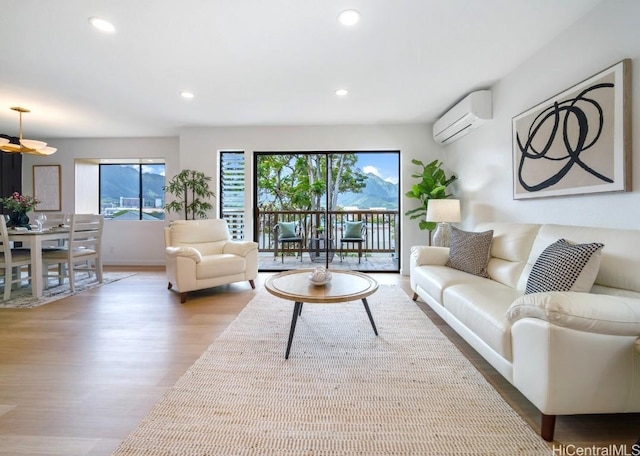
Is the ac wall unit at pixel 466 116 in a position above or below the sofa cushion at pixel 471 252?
above

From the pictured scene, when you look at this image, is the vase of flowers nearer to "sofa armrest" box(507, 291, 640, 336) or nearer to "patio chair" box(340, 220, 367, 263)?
"patio chair" box(340, 220, 367, 263)

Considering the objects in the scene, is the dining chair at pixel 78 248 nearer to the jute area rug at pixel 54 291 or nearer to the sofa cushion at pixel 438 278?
the jute area rug at pixel 54 291

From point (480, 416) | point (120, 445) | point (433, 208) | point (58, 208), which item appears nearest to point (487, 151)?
point (433, 208)

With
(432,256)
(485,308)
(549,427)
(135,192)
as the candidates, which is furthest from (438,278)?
(135,192)

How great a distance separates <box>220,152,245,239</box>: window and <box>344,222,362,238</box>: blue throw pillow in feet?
6.10

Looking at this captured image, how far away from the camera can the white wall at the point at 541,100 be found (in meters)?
1.63

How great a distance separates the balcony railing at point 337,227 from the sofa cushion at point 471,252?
2.76m

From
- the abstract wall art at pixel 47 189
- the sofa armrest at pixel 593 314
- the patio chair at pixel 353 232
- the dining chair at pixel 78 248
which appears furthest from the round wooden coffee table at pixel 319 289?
the abstract wall art at pixel 47 189

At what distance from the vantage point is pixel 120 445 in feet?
3.81

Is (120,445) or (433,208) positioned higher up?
(433,208)

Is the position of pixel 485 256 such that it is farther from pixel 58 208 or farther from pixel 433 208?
pixel 58 208

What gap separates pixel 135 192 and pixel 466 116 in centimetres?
573

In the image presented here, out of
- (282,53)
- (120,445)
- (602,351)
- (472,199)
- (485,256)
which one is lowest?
(120,445)

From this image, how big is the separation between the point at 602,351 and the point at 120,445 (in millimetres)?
2002
